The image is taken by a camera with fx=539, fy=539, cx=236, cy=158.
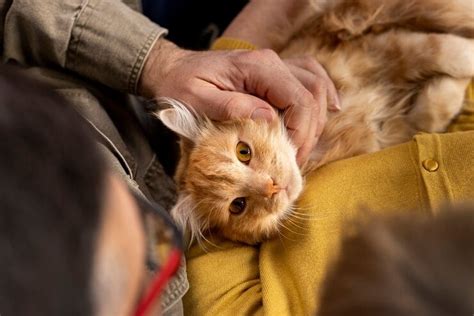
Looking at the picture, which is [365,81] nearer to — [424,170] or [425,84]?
[425,84]

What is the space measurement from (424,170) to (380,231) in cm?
71

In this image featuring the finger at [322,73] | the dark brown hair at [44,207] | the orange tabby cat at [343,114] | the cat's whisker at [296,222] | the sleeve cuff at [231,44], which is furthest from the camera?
the sleeve cuff at [231,44]

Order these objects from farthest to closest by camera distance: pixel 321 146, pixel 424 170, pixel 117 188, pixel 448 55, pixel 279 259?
pixel 321 146, pixel 448 55, pixel 279 259, pixel 424 170, pixel 117 188

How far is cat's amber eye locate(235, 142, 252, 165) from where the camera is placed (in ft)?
4.86

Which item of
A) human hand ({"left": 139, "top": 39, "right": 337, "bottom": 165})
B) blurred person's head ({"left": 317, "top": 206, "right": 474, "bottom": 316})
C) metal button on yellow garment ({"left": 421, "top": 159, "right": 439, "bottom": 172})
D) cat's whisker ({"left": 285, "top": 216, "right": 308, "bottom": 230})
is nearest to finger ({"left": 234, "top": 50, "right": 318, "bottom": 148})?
human hand ({"left": 139, "top": 39, "right": 337, "bottom": 165})

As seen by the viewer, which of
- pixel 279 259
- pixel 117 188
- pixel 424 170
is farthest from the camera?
→ pixel 279 259

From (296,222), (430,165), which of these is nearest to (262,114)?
(296,222)

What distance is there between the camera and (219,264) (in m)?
1.36

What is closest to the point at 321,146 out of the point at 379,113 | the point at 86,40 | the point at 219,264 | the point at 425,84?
the point at 379,113

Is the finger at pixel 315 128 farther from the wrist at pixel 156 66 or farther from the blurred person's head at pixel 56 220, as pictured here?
the blurred person's head at pixel 56 220

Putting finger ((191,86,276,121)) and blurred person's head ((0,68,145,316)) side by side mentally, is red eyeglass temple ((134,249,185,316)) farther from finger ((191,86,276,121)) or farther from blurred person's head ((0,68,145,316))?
finger ((191,86,276,121))

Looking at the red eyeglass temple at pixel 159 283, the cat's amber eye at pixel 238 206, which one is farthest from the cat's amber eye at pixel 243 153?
the red eyeglass temple at pixel 159 283

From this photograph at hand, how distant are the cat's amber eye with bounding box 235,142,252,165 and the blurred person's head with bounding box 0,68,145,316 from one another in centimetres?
96

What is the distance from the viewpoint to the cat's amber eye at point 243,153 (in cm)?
148
